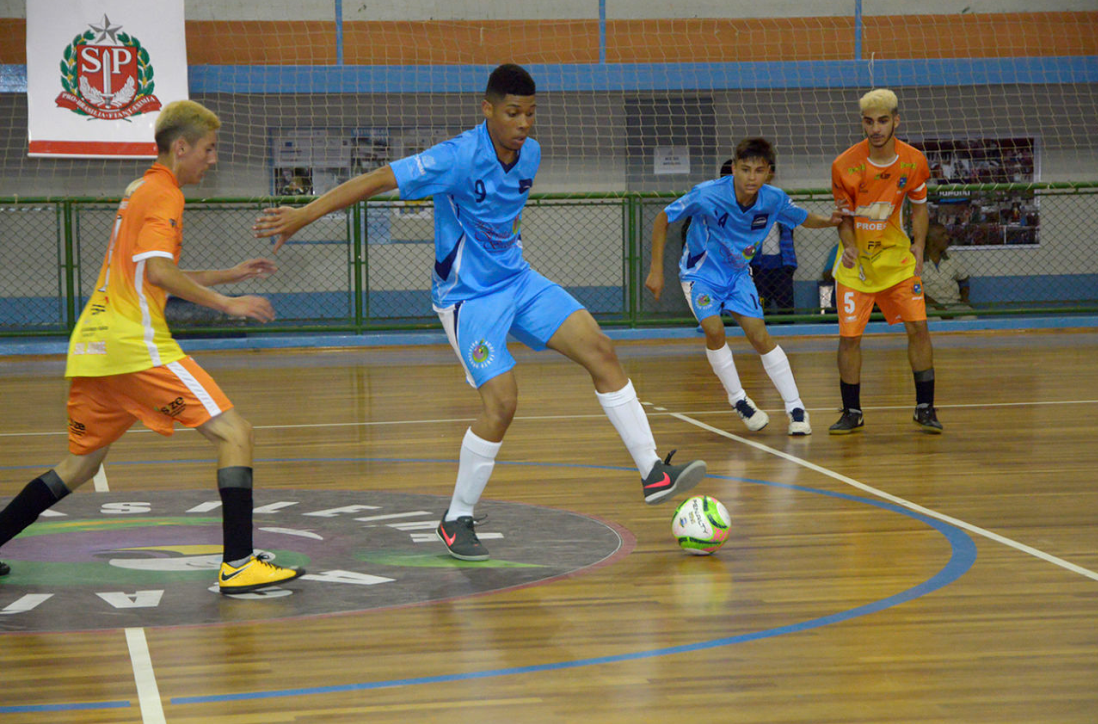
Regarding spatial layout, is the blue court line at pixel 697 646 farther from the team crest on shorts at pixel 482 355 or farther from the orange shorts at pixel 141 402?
the team crest on shorts at pixel 482 355

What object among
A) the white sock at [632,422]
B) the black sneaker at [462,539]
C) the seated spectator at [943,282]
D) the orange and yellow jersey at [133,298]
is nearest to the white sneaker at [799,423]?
the white sock at [632,422]

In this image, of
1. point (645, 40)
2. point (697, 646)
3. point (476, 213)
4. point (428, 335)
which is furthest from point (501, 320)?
point (645, 40)

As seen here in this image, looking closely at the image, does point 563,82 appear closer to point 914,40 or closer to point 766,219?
point 914,40

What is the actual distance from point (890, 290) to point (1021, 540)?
123 inches

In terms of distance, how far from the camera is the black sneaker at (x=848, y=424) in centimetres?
770

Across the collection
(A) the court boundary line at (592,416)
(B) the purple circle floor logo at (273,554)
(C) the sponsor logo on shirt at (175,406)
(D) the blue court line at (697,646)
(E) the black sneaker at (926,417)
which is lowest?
(D) the blue court line at (697,646)

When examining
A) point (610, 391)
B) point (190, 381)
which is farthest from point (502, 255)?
point (190, 381)

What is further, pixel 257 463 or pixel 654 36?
pixel 654 36

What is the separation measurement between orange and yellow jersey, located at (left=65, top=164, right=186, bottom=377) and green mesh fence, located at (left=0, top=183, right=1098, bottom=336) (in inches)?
398

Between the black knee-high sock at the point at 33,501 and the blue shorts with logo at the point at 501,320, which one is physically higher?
the blue shorts with logo at the point at 501,320

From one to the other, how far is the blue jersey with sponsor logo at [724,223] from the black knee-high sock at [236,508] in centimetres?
431

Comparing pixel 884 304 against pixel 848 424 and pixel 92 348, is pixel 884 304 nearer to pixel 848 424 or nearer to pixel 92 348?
pixel 848 424

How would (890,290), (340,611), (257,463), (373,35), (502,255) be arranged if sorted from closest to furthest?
1. (340,611)
2. (502,255)
3. (257,463)
4. (890,290)
5. (373,35)

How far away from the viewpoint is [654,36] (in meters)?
16.4
